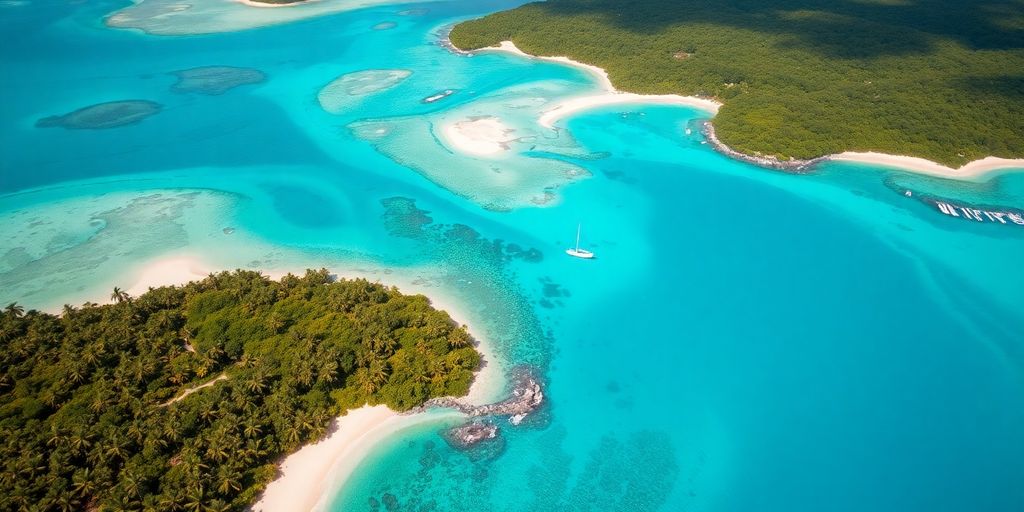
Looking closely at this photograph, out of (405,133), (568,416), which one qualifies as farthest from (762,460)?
(405,133)

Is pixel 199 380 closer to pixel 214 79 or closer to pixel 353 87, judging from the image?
pixel 353 87

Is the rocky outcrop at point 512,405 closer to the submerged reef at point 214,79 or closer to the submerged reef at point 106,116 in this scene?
the submerged reef at point 106,116

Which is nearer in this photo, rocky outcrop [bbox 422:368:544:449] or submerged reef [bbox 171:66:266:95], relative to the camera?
rocky outcrop [bbox 422:368:544:449]

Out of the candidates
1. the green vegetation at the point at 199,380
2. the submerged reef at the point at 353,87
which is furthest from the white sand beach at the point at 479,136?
the green vegetation at the point at 199,380

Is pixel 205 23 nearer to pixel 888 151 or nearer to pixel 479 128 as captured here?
pixel 479 128

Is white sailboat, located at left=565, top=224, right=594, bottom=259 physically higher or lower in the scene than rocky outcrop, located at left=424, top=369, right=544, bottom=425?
higher

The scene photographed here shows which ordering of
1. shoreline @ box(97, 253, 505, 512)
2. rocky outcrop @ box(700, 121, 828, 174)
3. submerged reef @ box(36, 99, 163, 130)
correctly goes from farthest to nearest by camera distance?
submerged reef @ box(36, 99, 163, 130)
rocky outcrop @ box(700, 121, 828, 174)
shoreline @ box(97, 253, 505, 512)

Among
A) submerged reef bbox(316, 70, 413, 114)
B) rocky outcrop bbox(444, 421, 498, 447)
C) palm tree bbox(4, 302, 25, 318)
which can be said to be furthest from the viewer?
submerged reef bbox(316, 70, 413, 114)

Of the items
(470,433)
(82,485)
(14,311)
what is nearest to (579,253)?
(470,433)

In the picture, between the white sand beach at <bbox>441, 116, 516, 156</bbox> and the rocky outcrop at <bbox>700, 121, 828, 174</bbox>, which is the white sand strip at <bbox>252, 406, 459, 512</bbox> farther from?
the rocky outcrop at <bbox>700, 121, 828, 174</bbox>

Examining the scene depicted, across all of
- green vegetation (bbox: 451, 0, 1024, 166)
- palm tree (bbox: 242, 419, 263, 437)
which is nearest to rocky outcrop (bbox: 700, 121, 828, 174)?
green vegetation (bbox: 451, 0, 1024, 166)
